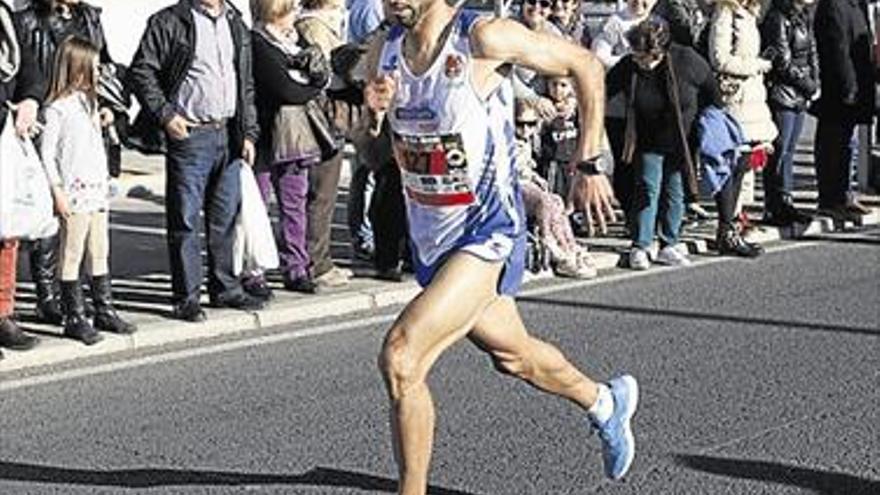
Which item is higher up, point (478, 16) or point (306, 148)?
point (478, 16)

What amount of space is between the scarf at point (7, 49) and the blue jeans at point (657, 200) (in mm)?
4742

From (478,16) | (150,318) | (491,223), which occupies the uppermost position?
(478,16)

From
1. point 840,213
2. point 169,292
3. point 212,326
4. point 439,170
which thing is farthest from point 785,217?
point 439,170

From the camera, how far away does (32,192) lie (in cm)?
895

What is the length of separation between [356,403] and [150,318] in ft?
7.89

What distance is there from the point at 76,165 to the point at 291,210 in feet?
6.33

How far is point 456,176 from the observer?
6.12 m

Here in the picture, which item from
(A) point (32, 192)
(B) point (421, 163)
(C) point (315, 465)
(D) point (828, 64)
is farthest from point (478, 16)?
(D) point (828, 64)

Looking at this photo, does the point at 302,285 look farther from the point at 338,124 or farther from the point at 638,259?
the point at 638,259

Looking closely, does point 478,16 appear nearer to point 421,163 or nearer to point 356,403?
point 421,163

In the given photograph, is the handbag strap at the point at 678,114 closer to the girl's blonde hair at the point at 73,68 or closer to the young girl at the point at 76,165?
the young girl at the point at 76,165

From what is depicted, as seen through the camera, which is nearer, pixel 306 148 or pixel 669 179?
pixel 306 148

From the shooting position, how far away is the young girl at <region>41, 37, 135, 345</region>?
360 inches

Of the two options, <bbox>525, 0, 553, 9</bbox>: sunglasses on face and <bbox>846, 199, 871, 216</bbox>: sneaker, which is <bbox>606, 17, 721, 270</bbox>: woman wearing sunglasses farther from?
<bbox>846, 199, 871, 216</bbox>: sneaker
